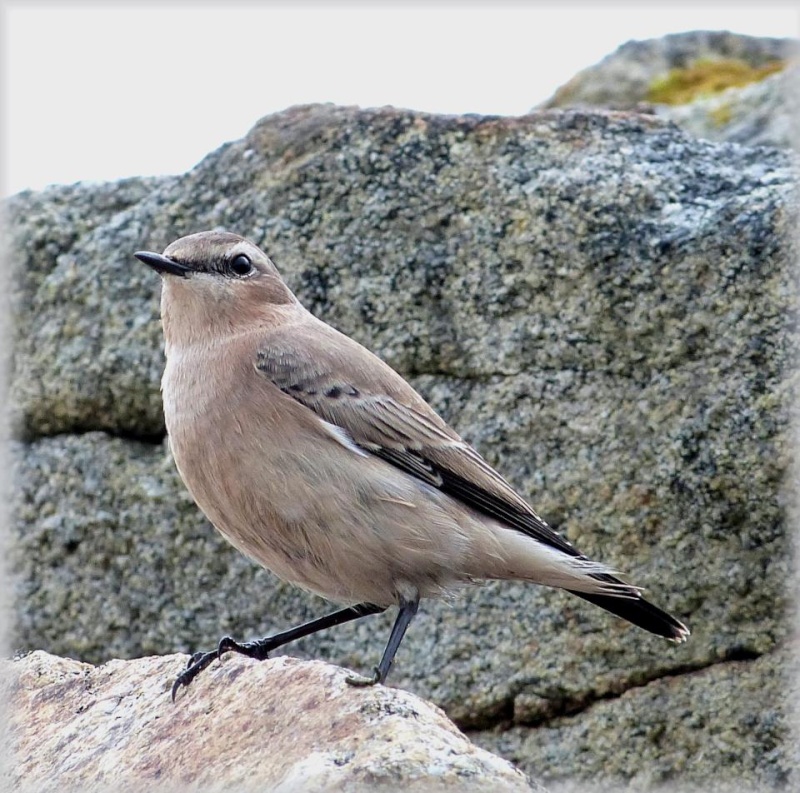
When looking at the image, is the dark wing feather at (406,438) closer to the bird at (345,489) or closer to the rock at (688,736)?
the bird at (345,489)

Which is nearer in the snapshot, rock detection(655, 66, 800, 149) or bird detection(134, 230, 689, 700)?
bird detection(134, 230, 689, 700)

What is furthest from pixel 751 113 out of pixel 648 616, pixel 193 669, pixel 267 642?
pixel 193 669

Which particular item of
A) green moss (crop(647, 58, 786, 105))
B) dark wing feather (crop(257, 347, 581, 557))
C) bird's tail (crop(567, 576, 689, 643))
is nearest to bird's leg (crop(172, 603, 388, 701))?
dark wing feather (crop(257, 347, 581, 557))

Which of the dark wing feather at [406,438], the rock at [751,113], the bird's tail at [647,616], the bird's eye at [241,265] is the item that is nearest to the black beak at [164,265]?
the bird's eye at [241,265]

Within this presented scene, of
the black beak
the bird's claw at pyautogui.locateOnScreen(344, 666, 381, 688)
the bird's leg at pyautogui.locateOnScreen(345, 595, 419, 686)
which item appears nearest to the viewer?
the bird's claw at pyautogui.locateOnScreen(344, 666, 381, 688)

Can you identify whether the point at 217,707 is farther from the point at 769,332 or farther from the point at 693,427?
the point at 769,332

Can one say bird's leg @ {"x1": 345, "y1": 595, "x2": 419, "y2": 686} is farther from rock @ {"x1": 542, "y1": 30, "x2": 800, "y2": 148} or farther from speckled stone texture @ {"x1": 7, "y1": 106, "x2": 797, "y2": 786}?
rock @ {"x1": 542, "y1": 30, "x2": 800, "y2": 148}
